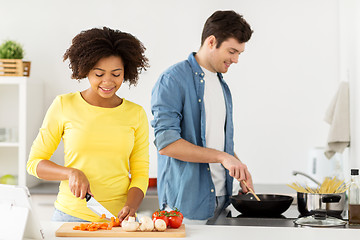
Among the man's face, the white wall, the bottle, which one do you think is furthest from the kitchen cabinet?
the bottle

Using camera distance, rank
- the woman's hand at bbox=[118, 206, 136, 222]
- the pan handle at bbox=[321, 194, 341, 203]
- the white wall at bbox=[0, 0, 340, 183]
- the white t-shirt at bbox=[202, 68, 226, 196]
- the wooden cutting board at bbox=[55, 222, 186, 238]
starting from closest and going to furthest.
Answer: the wooden cutting board at bbox=[55, 222, 186, 238] < the woman's hand at bbox=[118, 206, 136, 222] < the pan handle at bbox=[321, 194, 341, 203] < the white t-shirt at bbox=[202, 68, 226, 196] < the white wall at bbox=[0, 0, 340, 183]

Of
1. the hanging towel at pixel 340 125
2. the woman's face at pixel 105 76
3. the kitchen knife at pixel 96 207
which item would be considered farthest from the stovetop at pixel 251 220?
the hanging towel at pixel 340 125

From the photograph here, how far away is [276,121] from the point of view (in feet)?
12.1

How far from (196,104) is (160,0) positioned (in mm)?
1910

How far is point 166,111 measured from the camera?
2.00m

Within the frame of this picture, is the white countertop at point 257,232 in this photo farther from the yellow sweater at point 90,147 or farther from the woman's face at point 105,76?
the woman's face at point 105,76

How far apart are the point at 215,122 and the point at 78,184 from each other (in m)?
0.77

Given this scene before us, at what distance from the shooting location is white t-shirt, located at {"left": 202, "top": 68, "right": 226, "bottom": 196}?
2129 mm

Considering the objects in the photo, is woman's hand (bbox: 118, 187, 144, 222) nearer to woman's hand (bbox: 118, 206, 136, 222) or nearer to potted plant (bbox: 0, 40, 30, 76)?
woman's hand (bbox: 118, 206, 136, 222)

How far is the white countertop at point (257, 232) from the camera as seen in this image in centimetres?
152

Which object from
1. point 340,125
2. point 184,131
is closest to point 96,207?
point 184,131

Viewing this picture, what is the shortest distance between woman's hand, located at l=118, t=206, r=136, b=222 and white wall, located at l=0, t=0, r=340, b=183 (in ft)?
6.86

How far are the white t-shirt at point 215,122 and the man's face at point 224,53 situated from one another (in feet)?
0.20

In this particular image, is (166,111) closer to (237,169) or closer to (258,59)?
(237,169)
